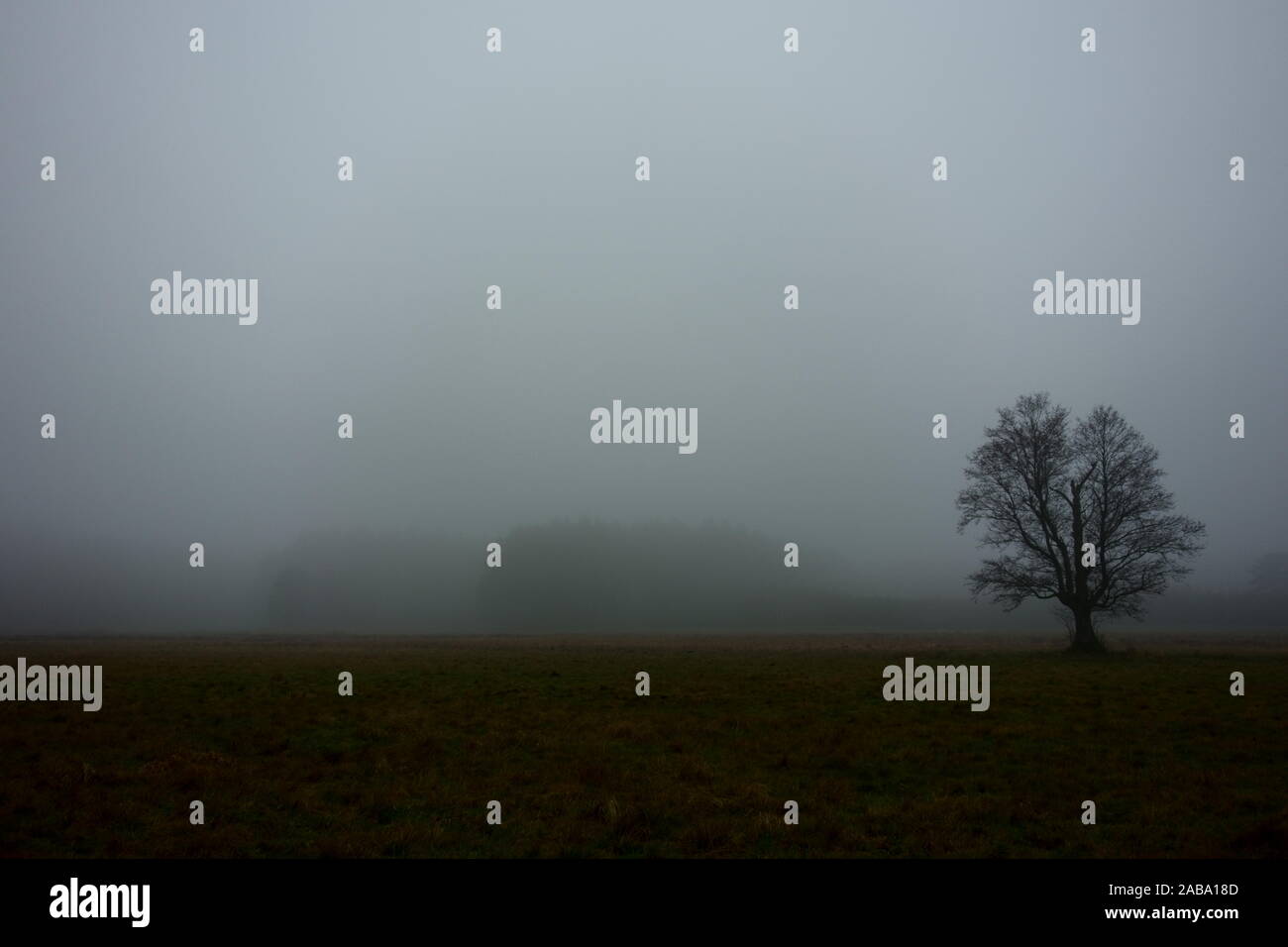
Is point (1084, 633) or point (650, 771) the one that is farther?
point (1084, 633)

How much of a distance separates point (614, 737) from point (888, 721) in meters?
7.11

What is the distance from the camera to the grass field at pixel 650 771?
10.1 metres

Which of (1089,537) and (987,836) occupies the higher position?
(1089,537)

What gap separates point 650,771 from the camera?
45.0ft

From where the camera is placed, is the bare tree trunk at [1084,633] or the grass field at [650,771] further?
the bare tree trunk at [1084,633]

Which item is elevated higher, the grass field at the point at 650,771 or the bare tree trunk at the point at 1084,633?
the grass field at the point at 650,771

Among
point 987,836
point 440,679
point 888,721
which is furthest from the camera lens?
point 440,679

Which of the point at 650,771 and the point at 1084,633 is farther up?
the point at 650,771
